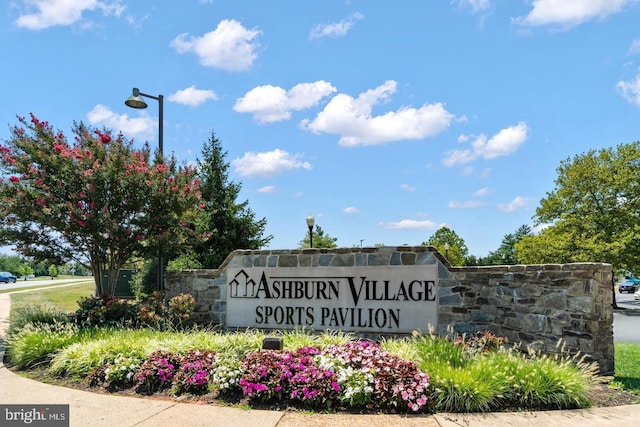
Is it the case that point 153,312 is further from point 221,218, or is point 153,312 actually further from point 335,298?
point 221,218

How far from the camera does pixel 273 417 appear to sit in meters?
4.54

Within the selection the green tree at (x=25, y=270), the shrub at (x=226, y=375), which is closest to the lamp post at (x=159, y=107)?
the shrub at (x=226, y=375)

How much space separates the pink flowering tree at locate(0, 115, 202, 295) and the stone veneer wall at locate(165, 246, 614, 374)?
1562mm

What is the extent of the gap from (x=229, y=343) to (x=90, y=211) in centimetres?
508

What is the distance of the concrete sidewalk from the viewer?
171 inches

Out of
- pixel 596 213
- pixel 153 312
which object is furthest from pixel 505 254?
pixel 153 312

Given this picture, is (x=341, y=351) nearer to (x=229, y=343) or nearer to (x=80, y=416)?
(x=229, y=343)

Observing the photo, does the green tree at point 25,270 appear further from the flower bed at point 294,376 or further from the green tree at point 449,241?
the flower bed at point 294,376

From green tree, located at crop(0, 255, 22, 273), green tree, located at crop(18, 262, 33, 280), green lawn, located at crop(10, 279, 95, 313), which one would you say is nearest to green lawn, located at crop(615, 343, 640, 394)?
green lawn, located at crop(10, 279, 95, 313)

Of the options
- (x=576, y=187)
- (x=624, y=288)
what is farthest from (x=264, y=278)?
(x=624, y=288)

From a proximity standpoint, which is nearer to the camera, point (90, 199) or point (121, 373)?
point (121, 373)

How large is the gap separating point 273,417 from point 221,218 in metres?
12.7

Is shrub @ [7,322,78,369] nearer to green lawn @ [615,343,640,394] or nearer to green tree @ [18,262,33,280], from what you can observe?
green lawn @ [615,343,640,394]

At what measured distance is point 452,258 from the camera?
40375 mm
